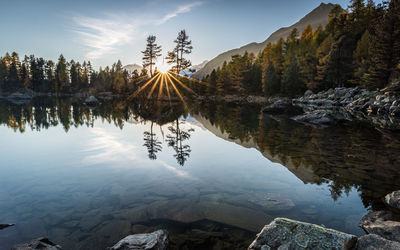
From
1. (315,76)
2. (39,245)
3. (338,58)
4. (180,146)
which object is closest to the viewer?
(39,245)

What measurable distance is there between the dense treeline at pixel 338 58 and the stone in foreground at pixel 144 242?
38.7m

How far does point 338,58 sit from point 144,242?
2035 inches

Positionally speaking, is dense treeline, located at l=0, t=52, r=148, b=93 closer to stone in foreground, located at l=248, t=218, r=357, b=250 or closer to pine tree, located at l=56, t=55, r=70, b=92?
pine tree, located at l=56, t=55, r=70, b=92

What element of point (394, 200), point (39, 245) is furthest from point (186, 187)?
point (394, 200)

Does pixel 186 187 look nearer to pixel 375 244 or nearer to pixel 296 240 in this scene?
pixel 296 240

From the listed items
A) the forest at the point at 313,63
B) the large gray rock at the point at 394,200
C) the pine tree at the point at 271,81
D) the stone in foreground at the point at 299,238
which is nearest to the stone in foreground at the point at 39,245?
the stone in foreground at the point at 299,238

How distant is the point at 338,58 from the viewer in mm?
43781

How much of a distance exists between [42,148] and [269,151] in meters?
10.1

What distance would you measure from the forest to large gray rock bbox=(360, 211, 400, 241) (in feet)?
105

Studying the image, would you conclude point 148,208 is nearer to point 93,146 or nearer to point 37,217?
point 37,217

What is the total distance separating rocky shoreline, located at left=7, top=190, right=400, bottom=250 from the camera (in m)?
2.90

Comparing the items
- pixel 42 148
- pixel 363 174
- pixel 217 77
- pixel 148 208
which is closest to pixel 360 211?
pixel 363 174

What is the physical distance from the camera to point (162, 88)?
183ft

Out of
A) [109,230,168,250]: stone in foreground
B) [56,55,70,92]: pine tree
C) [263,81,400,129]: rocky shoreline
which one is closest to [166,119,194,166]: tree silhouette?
[109,230,168,250]: stone in foreground
